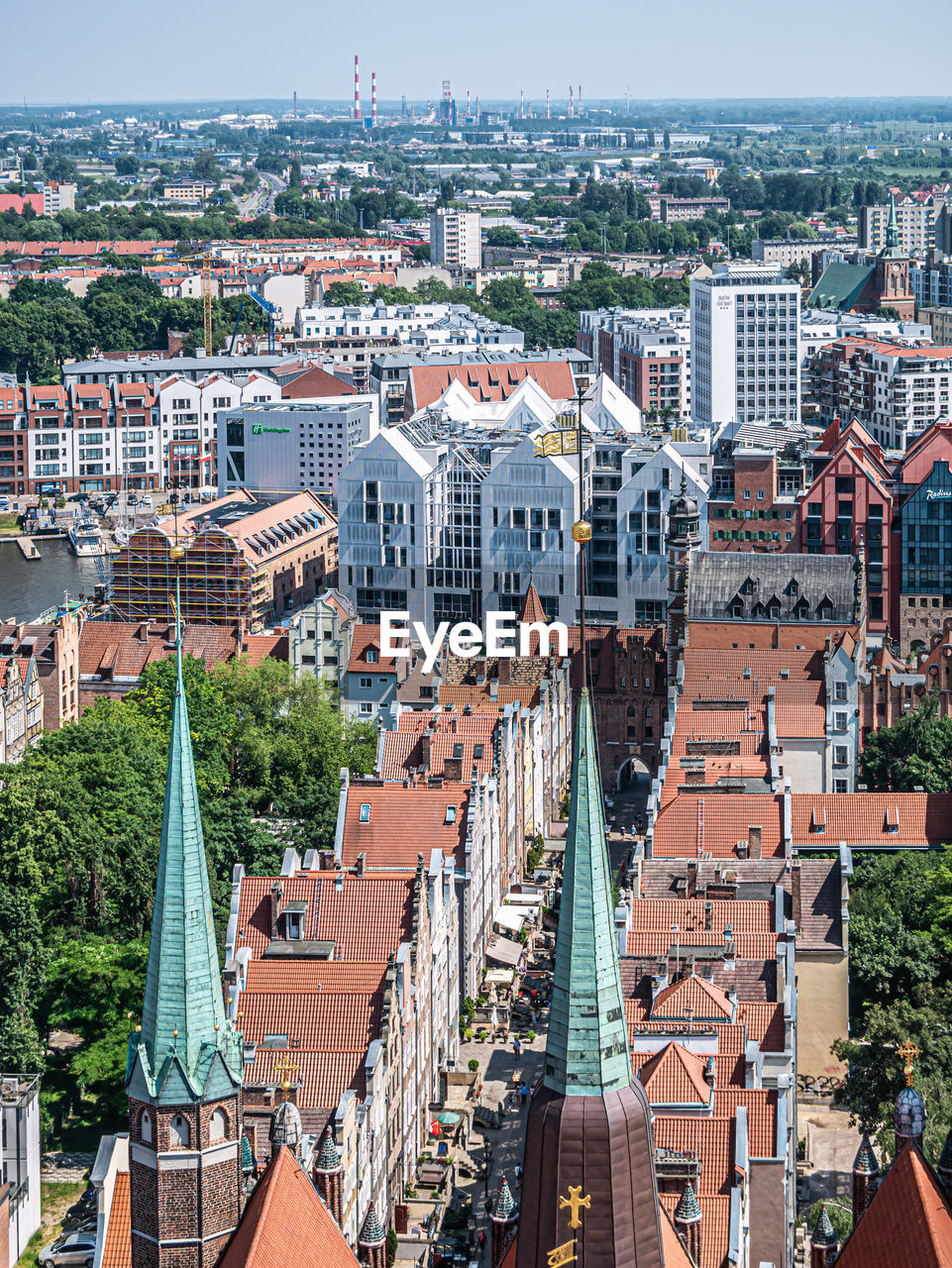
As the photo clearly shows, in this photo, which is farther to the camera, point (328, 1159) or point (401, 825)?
point (401, 825)

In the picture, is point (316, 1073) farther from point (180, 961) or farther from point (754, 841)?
point (754, 841)

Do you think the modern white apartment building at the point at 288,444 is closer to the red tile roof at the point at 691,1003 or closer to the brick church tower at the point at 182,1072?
the red tile roof at the point at 691,1003

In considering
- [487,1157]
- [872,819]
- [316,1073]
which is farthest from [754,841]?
[316,1073]

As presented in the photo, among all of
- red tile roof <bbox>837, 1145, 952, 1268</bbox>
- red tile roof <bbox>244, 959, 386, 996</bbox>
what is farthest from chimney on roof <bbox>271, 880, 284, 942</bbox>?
red tile roof <bbox>837, 1145, 952, 1268</bbox>

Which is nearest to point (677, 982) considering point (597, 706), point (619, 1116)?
point (619, 1116)

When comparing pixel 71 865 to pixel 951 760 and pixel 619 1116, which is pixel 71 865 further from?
pixel 619 1116
